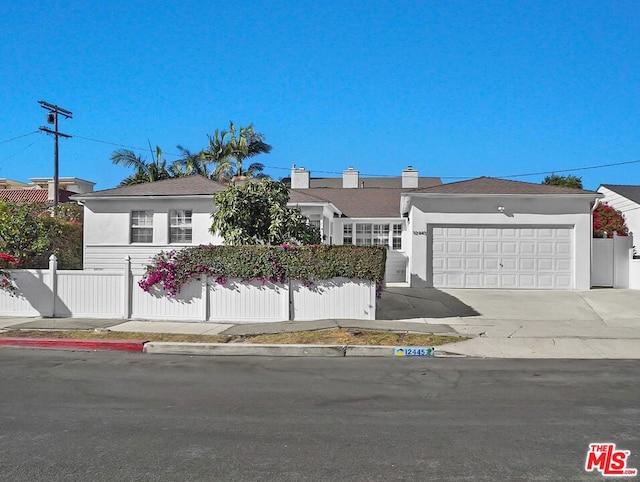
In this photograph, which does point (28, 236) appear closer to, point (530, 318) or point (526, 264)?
point (530, 318)

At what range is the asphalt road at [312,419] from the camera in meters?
4.68

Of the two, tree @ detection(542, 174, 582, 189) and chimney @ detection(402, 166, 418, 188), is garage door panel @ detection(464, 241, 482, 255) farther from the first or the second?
tree @ detection(542, 174, 582, 189)

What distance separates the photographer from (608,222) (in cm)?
2883

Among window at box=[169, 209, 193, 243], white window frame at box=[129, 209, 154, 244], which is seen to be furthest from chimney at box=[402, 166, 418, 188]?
white window frame at box=[129, 209, 154, 244]

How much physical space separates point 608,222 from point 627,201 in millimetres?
2096

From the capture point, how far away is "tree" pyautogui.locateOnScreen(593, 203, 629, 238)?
2825 centimetres

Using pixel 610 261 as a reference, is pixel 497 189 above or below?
above

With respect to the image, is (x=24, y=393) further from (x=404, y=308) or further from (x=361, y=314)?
(x=404, y=308)

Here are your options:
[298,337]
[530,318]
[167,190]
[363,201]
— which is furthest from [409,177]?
[298,337]

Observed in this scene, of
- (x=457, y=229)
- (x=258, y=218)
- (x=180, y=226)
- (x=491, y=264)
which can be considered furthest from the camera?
(x=180, y=226)

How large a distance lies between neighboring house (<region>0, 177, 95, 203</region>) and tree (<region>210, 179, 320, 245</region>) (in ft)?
75.6

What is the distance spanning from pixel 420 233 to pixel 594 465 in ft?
50.6

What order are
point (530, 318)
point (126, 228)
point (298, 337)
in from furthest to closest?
point (126, 228), point (530, 318), point (298, 337)

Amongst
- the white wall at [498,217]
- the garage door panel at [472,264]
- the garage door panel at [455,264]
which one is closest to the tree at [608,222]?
the white wall at [498,217]
